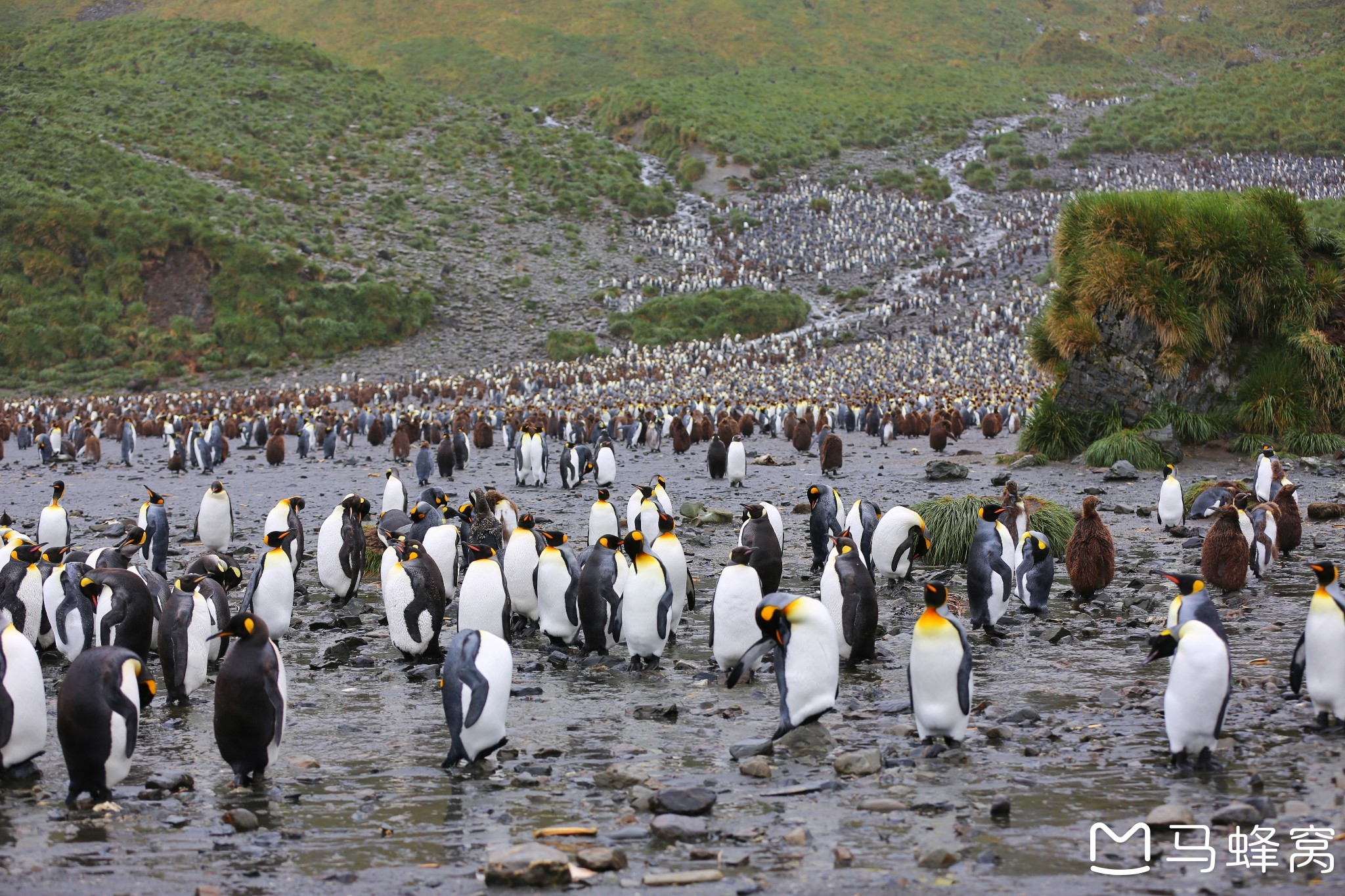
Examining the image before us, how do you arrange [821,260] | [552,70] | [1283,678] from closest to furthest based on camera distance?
[1283,678]
[821,260]
[552,70]

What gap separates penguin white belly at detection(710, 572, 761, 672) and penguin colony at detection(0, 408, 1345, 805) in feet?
0.04

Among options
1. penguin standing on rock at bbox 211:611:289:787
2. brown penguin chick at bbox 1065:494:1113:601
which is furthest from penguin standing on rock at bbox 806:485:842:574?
penguin standing on rock at bbox 211:611:289:787

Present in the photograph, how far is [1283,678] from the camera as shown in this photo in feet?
19.1

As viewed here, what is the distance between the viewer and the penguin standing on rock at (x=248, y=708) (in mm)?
4902

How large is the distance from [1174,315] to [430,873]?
42.9 ft

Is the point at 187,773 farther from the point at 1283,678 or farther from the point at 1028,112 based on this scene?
the point at 1028,112

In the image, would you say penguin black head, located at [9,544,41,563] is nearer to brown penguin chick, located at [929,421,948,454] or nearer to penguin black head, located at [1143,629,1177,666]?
penguin black head, located at [1143,629,1177,666]

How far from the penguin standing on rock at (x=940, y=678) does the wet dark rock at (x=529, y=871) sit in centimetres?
201

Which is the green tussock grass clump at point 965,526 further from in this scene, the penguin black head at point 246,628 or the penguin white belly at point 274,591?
the penguin black head at point 246,628

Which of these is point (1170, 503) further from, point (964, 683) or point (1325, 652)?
point (964, 683)

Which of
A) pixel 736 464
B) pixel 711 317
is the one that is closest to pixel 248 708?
pixel 736 464

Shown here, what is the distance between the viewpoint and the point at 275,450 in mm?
20578

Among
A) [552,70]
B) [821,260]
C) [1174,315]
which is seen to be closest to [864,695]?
[1174,315]

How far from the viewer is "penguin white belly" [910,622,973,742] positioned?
5031mm
